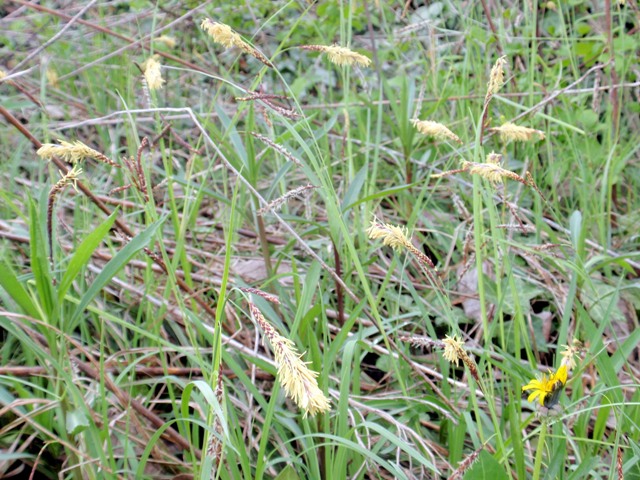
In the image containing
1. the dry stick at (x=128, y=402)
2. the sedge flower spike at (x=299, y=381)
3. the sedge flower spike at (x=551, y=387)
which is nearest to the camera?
the sedge flower spike at (x=299, y=381)

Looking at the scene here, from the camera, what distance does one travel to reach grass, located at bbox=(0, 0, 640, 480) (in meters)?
1.04

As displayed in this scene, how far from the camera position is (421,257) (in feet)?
3.08

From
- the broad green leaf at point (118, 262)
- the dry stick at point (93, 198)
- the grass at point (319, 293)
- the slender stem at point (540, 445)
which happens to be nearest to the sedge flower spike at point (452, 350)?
the grass at point (319, 293)

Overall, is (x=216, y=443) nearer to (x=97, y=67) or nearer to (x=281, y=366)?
(x=281, y=366)

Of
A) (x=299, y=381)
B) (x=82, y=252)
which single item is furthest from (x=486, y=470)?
(x=82, y=252)

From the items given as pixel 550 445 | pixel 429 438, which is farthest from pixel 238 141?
pixel 550 445

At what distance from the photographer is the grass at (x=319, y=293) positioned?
104 centimetres

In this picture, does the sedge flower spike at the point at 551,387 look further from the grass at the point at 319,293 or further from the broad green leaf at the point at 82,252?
the broad green leaf at the point at 82,252

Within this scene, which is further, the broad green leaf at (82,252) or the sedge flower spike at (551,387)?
the broad green leaf at (82,252)

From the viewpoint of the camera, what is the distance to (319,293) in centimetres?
139

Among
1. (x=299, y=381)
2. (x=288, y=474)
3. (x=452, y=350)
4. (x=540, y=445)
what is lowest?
(x=288, y=474)

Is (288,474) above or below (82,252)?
below

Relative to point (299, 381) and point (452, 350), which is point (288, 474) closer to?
point (452, 350)

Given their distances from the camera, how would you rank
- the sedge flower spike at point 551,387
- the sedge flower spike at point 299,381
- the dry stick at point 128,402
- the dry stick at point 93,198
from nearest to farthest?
the sedge flower spike at point 299,381, the sedge flower spike at point 551,387, the dry stick at point 128,402, the dry stick at point 93,198
